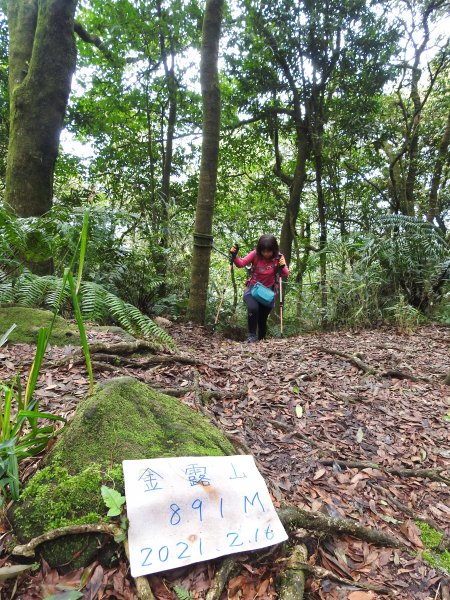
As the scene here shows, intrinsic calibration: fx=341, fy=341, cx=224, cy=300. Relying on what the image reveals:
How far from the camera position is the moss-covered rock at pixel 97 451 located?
101 cm

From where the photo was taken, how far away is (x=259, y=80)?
7949 mm

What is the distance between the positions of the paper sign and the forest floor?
0.17 ft

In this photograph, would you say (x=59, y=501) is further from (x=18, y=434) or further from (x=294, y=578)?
(x=294, y=578)

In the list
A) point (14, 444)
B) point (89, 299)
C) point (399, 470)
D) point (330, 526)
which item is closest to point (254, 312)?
point (89, 299)

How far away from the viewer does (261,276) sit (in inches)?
214

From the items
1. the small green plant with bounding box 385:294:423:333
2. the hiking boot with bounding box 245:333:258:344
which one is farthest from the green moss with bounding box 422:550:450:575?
the small green plant with bounding box 385:294:423:333

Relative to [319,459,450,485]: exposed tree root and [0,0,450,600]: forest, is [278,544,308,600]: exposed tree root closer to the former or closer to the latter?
[0,0,450,600]: forest

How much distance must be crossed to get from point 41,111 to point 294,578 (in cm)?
530

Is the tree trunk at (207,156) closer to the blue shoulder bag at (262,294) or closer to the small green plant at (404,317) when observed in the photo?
the blue shoulder bag at (262,294)

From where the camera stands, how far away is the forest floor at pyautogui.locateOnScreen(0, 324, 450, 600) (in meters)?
1.03

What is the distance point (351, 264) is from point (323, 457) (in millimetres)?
4949

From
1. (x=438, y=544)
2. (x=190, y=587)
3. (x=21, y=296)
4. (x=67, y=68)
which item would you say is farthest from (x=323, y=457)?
(x=67, y=68)

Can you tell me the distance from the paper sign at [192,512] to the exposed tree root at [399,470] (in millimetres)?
796

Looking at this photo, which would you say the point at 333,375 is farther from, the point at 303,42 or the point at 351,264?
the point at 303,42
